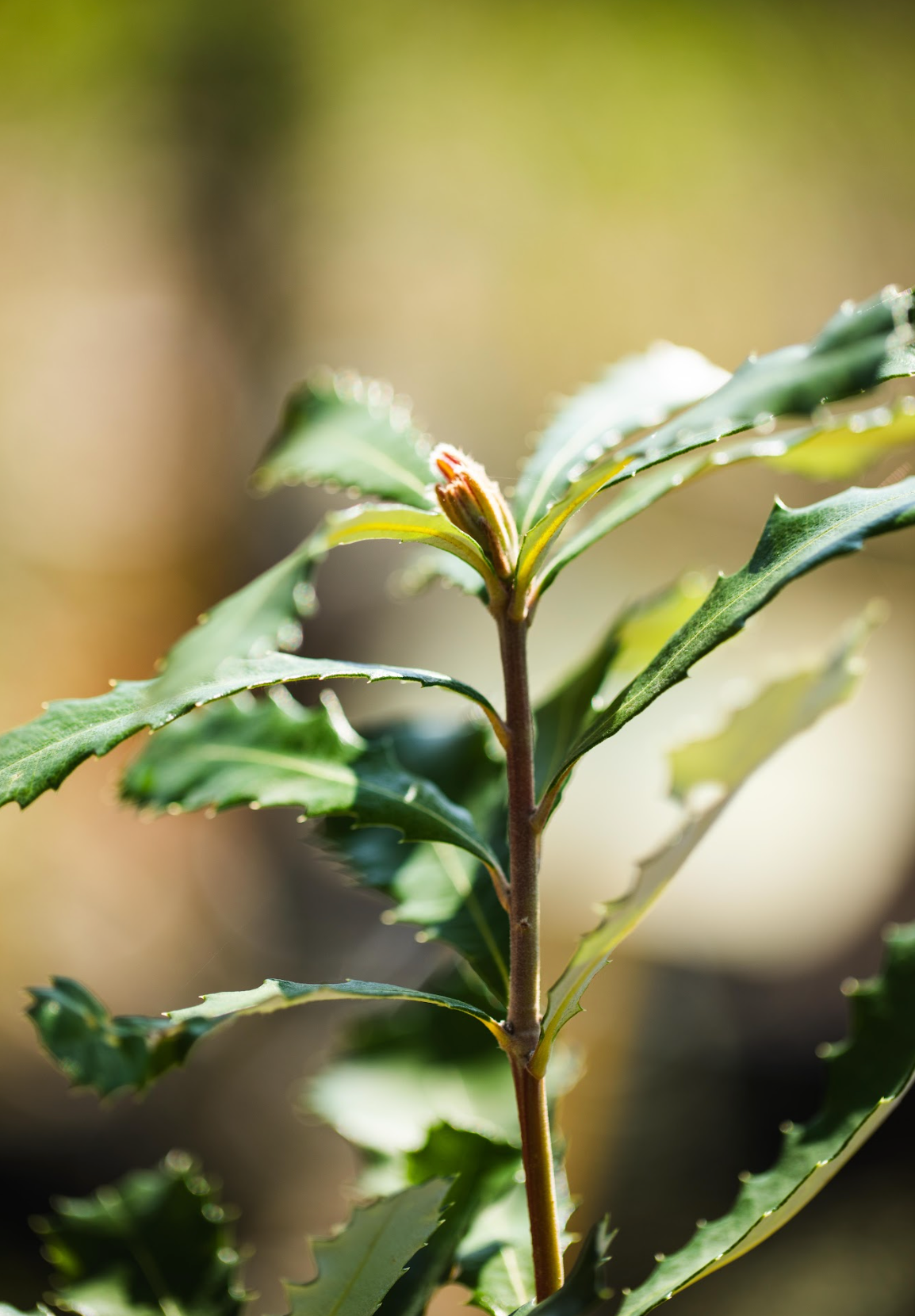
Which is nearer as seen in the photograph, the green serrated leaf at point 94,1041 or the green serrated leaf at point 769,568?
the green serrated leaf at point 769,568

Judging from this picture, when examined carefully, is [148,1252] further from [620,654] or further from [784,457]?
[784,457]

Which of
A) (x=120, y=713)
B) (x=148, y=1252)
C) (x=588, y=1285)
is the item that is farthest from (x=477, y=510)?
(x=148, y=1252)

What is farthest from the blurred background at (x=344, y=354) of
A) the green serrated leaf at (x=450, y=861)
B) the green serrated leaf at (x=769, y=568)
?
the green serrated leaf at (x=769, y=568)

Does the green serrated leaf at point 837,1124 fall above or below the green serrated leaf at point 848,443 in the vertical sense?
below

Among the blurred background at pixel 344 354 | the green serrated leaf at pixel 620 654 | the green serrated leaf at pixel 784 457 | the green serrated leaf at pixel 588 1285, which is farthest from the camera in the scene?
the blurred background at pixel 344 354

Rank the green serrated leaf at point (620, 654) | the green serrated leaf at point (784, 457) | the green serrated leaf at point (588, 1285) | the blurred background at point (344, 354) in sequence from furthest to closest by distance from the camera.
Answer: the blurred background at point (344, 354), the green serrated leaf at point (620, 654), the green serrated leaf at point (784, 457), the green serrated leaf at point (588, 1285)

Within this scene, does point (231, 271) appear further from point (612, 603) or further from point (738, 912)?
point (738, 912)

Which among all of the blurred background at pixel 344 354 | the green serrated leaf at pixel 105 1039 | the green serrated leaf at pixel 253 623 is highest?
the blurred background at pixel 344 354

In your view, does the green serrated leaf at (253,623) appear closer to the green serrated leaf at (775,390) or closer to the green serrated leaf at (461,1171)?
the green serrated leaf at (775,390)
